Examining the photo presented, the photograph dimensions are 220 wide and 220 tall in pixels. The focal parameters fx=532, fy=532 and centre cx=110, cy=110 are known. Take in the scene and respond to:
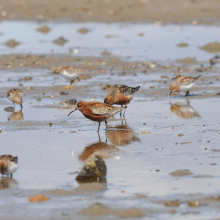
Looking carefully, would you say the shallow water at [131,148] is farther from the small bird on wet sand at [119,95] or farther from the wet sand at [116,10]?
Answer: the wet sand at [116,10]

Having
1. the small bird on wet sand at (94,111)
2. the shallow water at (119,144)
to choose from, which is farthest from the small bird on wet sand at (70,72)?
the small bird on wet sand at (94,111)

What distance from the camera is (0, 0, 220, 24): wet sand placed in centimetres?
4119

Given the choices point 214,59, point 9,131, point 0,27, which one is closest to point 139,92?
point 9,131

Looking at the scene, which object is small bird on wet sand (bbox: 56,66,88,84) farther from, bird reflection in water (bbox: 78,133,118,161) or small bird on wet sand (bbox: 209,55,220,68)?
bird reflection in water (bbox: 78,133,118,161)

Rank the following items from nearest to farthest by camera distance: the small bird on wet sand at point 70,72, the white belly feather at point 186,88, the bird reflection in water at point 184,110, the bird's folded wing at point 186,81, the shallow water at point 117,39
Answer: the bird reflection in water at point 184,110 → the white belly feather at point 186,88 → the bird's folded wing at point 186,81 → the small bird on wet sand at point 70,72 → the shallow water at point 117,39

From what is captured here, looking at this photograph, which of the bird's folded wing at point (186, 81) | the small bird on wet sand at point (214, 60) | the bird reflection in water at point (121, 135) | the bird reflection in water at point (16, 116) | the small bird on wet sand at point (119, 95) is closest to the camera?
the bird reflection in water at point (121, 135)

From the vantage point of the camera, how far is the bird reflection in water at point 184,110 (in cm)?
1489

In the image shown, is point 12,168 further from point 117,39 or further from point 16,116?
point 117,39

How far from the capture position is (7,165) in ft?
31.0

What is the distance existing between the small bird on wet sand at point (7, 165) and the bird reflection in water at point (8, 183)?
0.14 meters

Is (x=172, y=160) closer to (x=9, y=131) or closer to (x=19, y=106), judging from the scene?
(x=9, y=131)

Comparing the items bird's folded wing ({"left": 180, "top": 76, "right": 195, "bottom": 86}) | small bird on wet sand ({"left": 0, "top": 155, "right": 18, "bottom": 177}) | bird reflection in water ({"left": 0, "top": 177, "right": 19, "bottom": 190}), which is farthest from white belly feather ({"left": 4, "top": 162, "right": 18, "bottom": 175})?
bird's folded wing ({"left": 180, "top": 76, "right": 195, "bottom": 86})

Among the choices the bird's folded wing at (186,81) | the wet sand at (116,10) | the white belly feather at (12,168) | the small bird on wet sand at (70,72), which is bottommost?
the white belly feather at (12,168)

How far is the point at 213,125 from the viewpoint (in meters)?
13.5
